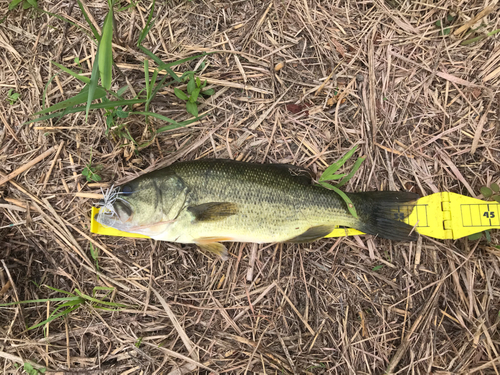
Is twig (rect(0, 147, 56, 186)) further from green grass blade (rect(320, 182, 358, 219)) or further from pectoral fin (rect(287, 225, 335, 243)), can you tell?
green grass blade (rect(320, 182, 358, 219))

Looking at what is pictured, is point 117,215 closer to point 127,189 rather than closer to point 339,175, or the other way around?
point 127,189

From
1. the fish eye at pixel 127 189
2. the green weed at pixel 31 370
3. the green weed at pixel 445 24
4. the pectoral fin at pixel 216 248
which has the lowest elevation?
the green weed at pixel 31 370

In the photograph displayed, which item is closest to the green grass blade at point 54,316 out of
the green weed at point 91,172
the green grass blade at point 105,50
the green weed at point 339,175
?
the green weed at point 91,172

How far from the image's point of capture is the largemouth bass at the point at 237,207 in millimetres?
3203

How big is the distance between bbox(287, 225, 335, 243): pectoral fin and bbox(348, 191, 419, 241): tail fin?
0.33 meters

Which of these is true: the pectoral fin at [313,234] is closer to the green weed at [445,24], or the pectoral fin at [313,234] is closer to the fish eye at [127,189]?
the fish eye at [127,189]

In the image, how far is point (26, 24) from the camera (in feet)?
12.2

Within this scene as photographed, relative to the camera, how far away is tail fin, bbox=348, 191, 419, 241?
334 cm

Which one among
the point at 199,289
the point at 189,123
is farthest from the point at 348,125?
the point at 199,289

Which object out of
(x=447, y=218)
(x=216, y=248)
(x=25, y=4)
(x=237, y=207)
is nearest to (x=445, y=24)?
(x=447, y=218)

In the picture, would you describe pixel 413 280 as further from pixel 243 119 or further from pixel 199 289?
pixel 243 119

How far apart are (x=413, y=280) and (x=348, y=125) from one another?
75.1 inches

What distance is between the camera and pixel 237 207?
3.22m

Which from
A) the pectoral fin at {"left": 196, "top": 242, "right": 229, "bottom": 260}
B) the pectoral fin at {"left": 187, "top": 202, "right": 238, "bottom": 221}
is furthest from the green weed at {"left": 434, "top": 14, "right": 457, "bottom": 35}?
the pectoral fin at {"left": 196, "top": 242, "right": 229, "bottom": 260}
